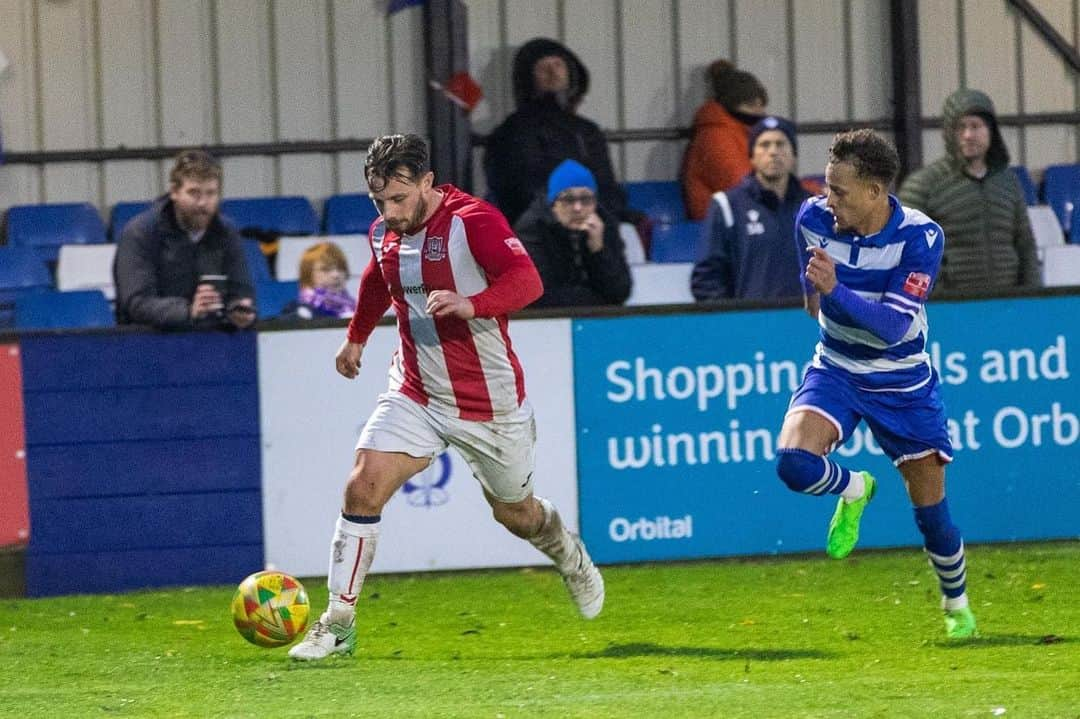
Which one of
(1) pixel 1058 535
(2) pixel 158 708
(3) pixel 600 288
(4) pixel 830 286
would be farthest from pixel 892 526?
(2) pixel 158 708

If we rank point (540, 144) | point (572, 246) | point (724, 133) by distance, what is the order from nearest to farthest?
1. point (572, 246)
2. point (540, 144)
3. point (724, 133)

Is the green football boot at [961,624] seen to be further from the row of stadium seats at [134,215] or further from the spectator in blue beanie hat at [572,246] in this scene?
the row of stadium seats at [134,215]

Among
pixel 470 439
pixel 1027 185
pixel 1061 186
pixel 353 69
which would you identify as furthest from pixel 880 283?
pixel 1061 186

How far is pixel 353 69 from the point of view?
547 inches

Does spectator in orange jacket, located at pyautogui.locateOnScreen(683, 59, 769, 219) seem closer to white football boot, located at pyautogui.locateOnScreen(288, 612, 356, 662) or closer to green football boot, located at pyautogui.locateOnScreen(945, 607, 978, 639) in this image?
green football boot, located at pyautogui.locateOnScreen(945, 607, 978, 639)

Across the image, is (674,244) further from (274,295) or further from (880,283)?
(880,283)

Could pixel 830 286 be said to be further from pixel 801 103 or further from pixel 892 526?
pixel 801 103

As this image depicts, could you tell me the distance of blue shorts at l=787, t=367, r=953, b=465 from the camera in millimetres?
6816

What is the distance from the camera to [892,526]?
Result: 934cm

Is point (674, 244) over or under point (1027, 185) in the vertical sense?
under

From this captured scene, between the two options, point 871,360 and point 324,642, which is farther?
point 871,360

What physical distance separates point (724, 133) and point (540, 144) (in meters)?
1.46

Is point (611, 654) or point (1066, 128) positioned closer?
point (611, 654)

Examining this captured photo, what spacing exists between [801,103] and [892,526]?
5.83 meters
